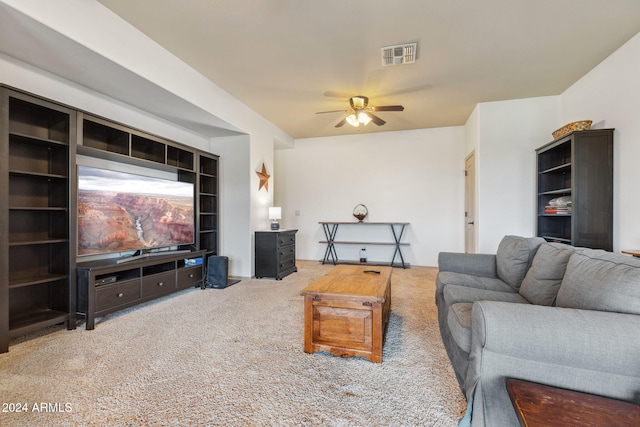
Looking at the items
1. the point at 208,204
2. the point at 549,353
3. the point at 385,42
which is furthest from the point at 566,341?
the point at 208,204

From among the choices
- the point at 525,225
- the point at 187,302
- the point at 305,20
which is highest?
the point at 305,20

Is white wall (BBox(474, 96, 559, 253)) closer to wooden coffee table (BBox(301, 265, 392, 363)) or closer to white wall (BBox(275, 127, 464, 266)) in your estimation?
white wall (BBox(275, 127, 464, 266))

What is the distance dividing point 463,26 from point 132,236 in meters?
4.04

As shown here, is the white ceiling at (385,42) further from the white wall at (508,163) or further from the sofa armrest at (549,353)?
the sofa armrest at (549,353)

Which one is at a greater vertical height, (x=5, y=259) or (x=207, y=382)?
(x=5, y=259)

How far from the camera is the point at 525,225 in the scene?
407 centimetres

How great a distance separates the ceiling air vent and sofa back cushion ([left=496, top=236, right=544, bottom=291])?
2.11 metres

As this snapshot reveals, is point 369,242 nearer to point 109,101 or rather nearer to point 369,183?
point 369,183

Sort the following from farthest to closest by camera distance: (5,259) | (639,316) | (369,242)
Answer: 1. (369,242)
2. (5,259)
3. (639,316)

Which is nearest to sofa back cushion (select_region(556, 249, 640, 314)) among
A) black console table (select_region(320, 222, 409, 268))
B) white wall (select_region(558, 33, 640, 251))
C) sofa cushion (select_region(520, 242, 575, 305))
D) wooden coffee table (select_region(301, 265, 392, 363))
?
sofa cushion (select_region(520, 242, 575, 305))

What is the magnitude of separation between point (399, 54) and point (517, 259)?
228 cm

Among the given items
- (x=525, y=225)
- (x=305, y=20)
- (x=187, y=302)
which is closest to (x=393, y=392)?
(x=187, y=302)

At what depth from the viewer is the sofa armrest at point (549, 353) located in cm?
109

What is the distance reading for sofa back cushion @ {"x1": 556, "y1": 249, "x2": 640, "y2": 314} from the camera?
1212mm
